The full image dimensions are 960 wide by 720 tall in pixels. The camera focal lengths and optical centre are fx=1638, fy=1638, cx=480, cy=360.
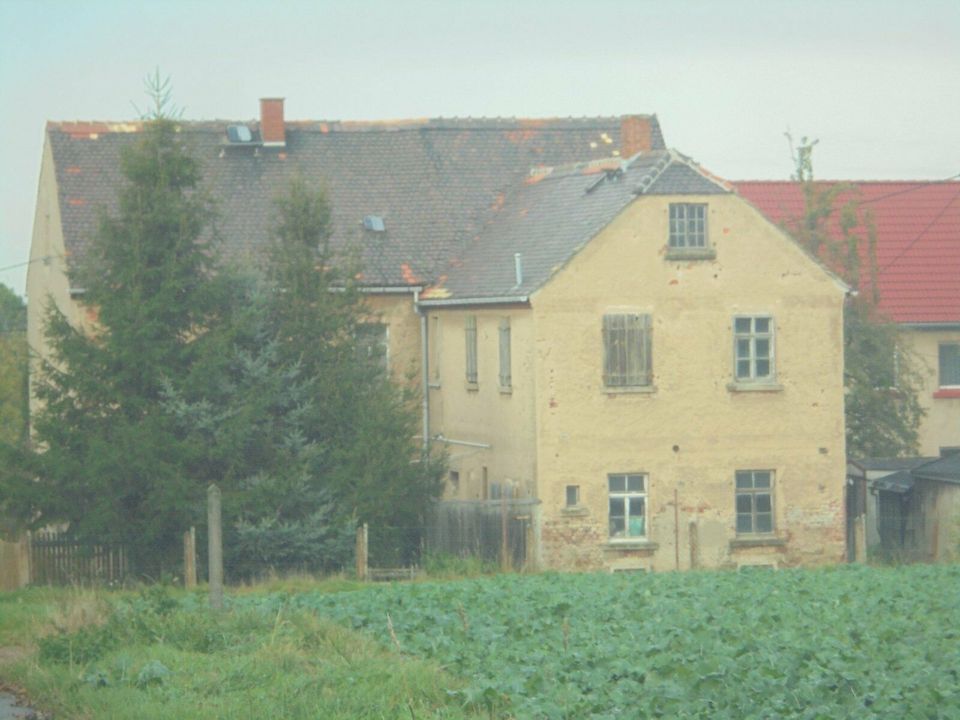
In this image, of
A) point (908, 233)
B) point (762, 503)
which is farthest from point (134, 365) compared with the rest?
point (908, 233)

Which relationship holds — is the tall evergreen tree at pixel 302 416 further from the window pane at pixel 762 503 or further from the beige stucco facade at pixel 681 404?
the window pane at pixel 762 503

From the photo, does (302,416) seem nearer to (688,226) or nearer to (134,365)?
(134,365)

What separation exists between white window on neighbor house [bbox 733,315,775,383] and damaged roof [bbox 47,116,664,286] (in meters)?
7.72

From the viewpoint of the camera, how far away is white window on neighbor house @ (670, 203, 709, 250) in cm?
3222

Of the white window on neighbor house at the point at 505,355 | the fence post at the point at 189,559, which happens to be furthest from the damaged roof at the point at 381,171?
the fence post at the point at 189,559

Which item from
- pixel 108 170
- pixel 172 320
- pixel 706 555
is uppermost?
pixel 108 170

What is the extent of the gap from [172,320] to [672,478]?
10175mm

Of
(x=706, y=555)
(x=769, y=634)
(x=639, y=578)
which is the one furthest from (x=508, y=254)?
(x=769, y=634)

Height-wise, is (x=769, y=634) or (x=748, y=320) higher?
(x=748, y=320)

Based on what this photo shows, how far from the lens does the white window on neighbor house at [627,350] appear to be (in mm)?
31984

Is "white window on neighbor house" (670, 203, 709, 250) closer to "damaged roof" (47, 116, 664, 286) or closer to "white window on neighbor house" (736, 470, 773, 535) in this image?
"white window on neighbor house" (736, 470, 773, 535)

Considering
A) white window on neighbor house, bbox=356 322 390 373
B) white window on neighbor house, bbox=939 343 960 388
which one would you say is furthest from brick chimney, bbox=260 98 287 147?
white window on neighbor house, bbox=939 343 960 388

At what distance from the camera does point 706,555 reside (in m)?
32.0

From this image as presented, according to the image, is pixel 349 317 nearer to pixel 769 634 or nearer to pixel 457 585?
pixel 457 585
